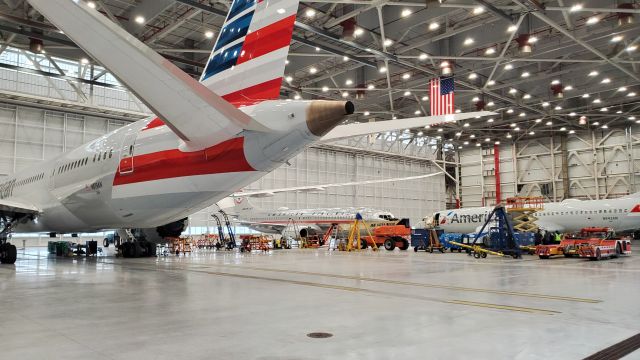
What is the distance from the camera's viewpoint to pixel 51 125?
33.1m

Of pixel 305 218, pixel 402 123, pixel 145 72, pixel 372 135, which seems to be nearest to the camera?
pixel 145 72

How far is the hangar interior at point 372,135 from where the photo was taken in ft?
17.0

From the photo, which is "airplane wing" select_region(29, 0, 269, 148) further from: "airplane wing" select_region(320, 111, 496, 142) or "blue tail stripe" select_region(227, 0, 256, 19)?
"blue tail stripe" select_region(227, 0, 256, 19)

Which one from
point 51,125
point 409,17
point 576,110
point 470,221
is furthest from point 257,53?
point 576,110

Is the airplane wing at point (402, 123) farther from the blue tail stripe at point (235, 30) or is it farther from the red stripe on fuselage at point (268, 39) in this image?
the blue tail stripe at point (235, 30)

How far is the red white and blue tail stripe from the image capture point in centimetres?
848

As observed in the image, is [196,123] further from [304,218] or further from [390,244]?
[304,218]

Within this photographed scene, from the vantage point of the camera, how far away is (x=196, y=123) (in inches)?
296

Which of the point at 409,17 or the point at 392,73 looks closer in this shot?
the point at 409,17

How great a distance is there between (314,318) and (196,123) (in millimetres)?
3815

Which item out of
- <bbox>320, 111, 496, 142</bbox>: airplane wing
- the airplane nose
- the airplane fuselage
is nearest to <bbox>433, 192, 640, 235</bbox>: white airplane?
<bbox>320, 111, 496, 142</bbox>: airplane wing

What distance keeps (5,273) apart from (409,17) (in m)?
19.8

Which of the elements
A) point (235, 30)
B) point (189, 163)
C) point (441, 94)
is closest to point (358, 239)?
point (441, 94)

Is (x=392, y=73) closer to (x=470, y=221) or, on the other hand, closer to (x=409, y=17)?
(x=409, y=17)
